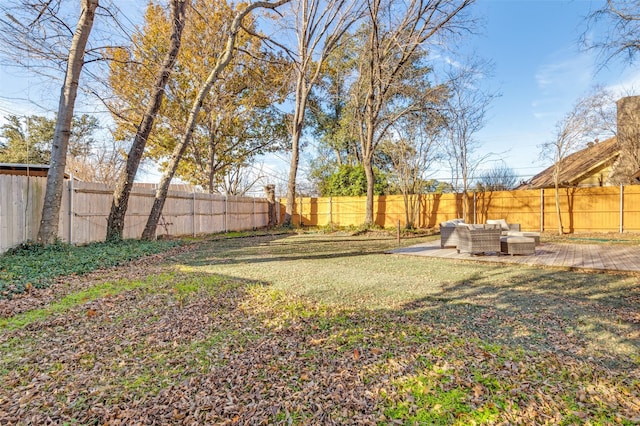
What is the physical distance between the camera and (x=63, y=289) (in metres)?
3.92

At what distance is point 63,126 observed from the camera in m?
6.45

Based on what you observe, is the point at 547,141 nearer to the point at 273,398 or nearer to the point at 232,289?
the point at 232,289

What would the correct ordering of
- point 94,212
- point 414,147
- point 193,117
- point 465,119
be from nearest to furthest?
point 94,212 → point 193,117 → point 414,147 → point 465,119

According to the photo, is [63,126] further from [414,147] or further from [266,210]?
[414,147]

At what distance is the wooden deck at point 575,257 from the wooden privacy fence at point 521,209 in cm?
438

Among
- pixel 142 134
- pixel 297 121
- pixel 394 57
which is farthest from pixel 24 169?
pixel 394 57

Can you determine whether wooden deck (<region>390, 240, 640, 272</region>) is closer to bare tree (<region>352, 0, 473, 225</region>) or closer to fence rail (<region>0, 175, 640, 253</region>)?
fence rail (<region>0, 175, 640, 253</region>)

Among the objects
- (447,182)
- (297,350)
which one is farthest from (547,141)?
(297,350)

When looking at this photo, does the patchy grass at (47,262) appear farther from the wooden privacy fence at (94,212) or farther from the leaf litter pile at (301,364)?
the wooden privacy fence at (94,212)

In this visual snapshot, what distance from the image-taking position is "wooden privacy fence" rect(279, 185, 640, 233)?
11438 mm

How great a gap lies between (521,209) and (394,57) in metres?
8.52

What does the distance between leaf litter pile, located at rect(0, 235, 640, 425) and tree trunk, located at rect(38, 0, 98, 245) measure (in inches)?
131

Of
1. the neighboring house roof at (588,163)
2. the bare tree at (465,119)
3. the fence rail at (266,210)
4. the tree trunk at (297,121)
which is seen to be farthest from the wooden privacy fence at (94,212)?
the neighboring house roof at (588,163)

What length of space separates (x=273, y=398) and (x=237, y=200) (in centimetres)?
1336
